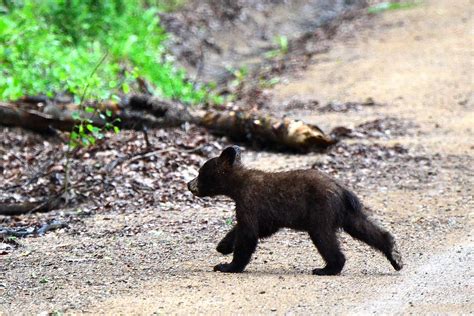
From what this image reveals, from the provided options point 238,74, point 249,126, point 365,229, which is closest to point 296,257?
point 365,229

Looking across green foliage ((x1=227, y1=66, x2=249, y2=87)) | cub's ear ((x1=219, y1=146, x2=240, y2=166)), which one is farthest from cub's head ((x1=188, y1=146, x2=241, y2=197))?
green foliage ((x1=227, y1=66, x2=249, y2=87))

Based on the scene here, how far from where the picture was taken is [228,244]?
8.27 metres

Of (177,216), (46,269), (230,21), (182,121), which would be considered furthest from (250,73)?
(46,269)

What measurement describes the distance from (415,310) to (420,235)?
8.97 feet

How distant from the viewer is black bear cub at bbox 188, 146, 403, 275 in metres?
7.71

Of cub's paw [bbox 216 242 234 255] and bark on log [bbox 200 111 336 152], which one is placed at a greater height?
cub's paw [bbox 216 242 234 255]

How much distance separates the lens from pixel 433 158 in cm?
1304

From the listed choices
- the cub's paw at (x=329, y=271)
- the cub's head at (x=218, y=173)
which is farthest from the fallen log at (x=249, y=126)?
the cub's paw at (x=329, y=271)

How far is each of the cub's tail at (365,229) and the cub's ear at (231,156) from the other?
3.77ft

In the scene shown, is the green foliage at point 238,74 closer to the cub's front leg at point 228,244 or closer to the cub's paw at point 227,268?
the cub's front leg at point 228,244

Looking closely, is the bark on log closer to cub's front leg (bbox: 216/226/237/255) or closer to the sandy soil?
the sandy soil

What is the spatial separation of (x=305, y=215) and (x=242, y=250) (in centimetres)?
62

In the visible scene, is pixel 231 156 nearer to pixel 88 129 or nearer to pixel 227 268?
pixel 227 268

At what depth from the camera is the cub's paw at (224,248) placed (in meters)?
8.27
